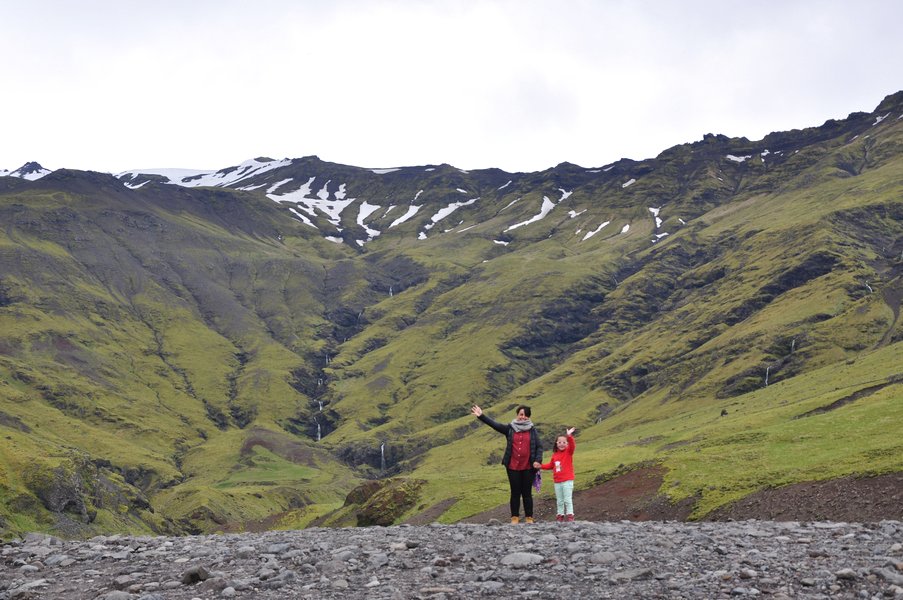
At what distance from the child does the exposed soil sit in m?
14.4

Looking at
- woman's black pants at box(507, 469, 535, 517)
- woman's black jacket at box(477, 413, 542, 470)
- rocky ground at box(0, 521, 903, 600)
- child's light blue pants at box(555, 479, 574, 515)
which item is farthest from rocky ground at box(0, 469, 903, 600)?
child's light blue pants at box(555, 479, 574, 515)

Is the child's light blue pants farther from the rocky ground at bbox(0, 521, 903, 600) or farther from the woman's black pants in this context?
the rocky ground at bbox(0, 521, 903, 600)

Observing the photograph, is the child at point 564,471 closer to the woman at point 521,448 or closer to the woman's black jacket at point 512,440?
the woman at point 521,448

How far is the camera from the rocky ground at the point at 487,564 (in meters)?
15.0

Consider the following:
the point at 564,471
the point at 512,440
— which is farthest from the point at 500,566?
the point at 564,471

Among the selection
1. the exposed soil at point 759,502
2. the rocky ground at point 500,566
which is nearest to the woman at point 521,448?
the rocky ground at point 500,566

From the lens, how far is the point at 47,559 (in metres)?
20.8

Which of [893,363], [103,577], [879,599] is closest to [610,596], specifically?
[879,599]

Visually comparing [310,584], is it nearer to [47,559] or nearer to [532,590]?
[532,590]

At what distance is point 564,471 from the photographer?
28906 mm

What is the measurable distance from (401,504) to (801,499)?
151ft

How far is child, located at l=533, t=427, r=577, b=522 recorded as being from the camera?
2833 cm

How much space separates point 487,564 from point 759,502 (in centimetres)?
2966

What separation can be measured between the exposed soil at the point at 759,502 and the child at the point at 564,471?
14433mm
